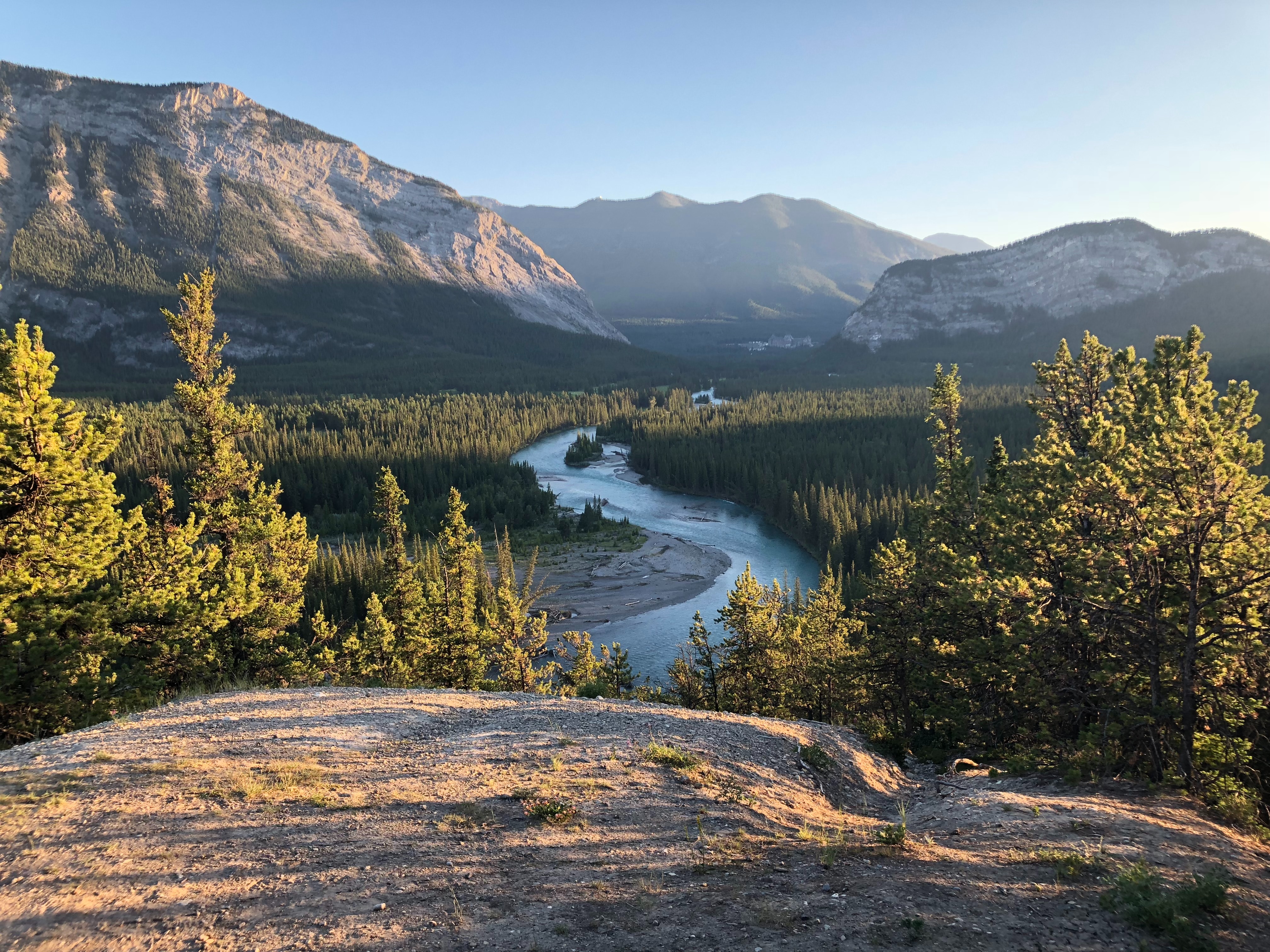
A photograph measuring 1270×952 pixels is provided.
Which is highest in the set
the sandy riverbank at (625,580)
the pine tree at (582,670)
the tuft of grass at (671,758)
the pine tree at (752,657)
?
the tuft of grass at (671,758)

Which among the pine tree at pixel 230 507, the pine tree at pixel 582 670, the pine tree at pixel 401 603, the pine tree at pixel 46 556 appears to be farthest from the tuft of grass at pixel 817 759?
the pine tree at pixel 401 603

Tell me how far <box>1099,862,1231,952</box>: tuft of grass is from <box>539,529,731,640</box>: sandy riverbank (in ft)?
197

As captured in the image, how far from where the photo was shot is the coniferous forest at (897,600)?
1766 centimetres

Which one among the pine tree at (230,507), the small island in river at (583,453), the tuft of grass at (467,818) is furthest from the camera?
the small island in river at (583,453)

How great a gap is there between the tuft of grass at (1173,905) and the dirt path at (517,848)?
0.92 feet

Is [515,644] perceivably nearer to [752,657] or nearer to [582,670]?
[582,670]

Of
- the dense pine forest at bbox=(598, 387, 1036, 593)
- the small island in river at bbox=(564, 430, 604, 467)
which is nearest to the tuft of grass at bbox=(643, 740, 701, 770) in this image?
the dense pine forest at bbox=(598, 387, 1036, 593)

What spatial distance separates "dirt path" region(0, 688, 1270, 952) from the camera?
10.3m

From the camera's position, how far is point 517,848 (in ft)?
42.0

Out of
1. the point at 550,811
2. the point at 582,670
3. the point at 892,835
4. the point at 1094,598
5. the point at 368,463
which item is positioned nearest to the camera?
the point at 892,835

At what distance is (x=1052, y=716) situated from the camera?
23.2 metres

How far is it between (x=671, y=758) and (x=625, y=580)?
6910cm

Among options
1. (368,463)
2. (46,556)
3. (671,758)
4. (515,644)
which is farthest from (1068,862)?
(368,463)

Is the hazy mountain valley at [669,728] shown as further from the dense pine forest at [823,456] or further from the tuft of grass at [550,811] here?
the dense pine forest at [823,456]
